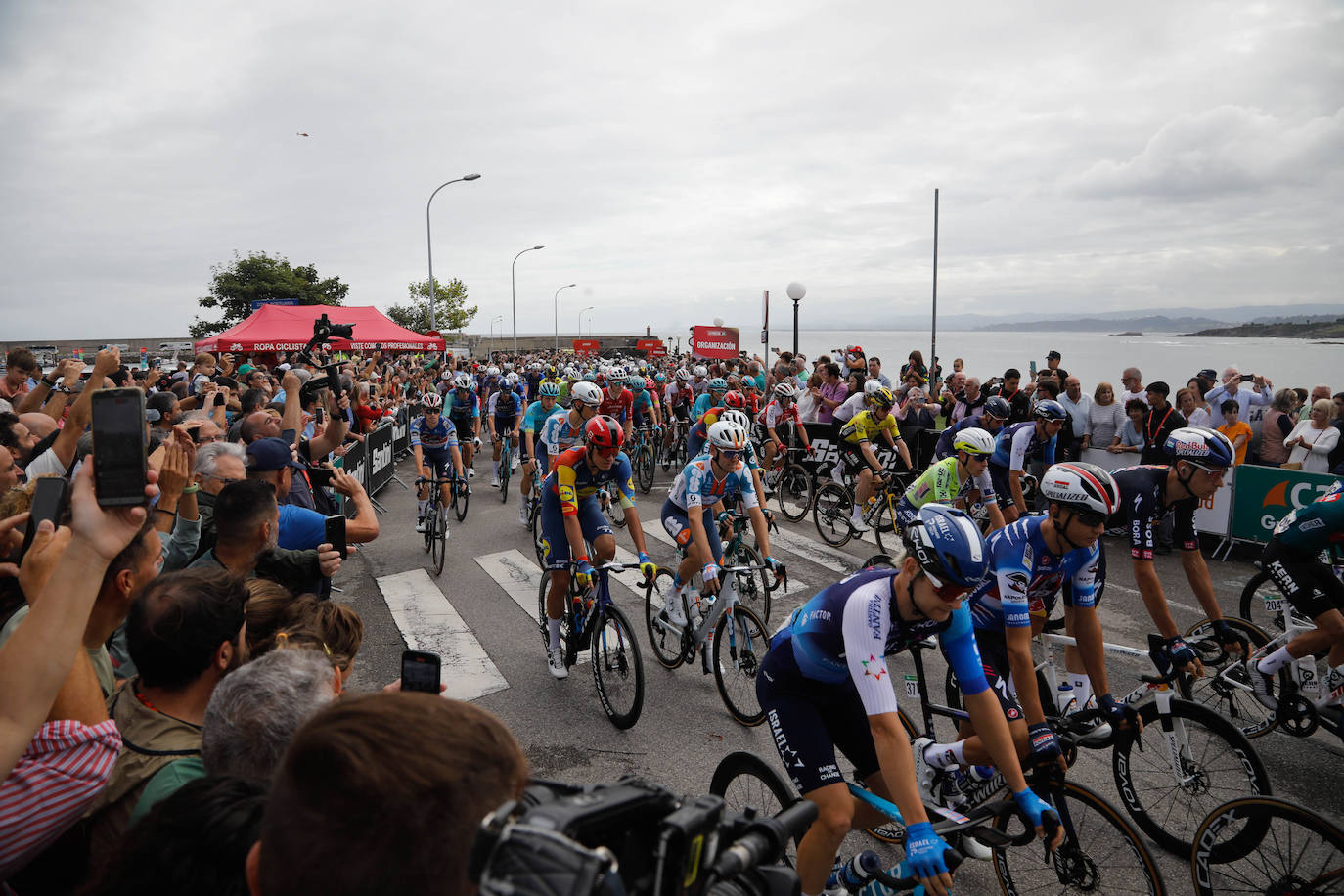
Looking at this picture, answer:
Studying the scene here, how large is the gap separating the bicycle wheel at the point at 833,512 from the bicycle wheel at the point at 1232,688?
5.14 meters

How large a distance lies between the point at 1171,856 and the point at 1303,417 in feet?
28.6

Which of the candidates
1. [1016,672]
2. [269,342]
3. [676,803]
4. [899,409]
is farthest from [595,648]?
[269,342]

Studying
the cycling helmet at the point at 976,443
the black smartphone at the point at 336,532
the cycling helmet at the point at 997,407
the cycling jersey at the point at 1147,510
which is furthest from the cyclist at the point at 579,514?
the cycling helmet at the point at 997,407

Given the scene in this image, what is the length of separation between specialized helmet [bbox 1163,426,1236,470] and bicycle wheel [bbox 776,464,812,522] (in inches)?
Answer: 277

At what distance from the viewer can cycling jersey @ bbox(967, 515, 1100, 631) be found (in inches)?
149

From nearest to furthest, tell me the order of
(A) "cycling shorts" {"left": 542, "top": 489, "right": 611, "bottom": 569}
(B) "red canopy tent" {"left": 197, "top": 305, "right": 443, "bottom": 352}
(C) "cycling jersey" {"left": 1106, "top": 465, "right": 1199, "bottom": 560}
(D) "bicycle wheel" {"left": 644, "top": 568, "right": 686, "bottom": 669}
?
(C) "cycling jersey" {"left": 1106, "top": 465, "right": 1199, "bottom": 560}, (A) "cycling shorts" {"left": 542, "top": 489, "right": 611, "bottom": 569}, (D) "bicycle wheel" {"left": 644, "top": 568, "right": 686, "bottom": 669}, (B) "red canopy tent" {"left": 197, "top": 305, "right": 443, "bottom": 352}

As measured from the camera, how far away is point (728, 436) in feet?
19.8

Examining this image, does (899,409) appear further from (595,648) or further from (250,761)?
(250,761)

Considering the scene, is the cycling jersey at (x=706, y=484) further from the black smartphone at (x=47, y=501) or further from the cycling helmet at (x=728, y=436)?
the black smartphone at (x=47, y=501)

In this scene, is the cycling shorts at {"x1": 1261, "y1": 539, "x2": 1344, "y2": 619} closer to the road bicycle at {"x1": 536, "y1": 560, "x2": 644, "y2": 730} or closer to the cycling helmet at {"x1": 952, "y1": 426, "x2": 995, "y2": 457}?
the cycling helmet at {"x1": 952, "y1": 426, "x2": 995, "y2": 457}

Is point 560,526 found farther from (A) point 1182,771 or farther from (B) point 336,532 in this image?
(A) point 1182,771

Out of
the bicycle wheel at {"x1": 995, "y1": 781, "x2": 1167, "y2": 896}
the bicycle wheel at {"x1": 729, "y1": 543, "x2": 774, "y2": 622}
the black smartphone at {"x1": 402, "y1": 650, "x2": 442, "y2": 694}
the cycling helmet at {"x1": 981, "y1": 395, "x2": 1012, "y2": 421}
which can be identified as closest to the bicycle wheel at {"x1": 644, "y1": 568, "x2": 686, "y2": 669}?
the bicycle wheel at {"x1": 729, "y1": 543, "x2": 774, "y2": 622}

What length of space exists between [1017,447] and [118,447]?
822 cm

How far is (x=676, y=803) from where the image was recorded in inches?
48.5
